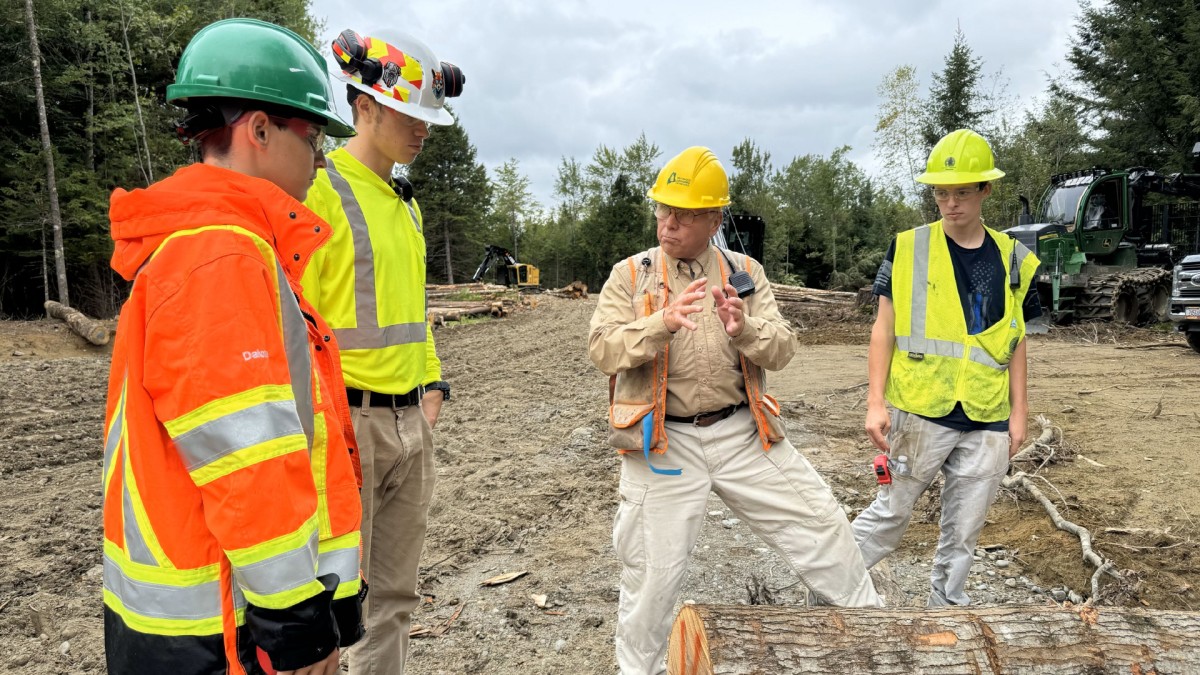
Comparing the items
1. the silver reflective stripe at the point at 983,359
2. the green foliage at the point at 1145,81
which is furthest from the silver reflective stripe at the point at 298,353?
the green foliage at the point at 1145,81

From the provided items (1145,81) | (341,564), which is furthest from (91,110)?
(1145,81)

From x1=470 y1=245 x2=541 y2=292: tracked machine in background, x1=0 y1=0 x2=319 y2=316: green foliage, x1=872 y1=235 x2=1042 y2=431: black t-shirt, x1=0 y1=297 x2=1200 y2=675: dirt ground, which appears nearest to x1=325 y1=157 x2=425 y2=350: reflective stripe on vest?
x1=0 y1=297 x2=1200 y2=675: dirt ground

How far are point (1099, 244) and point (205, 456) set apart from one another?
56.0 feet

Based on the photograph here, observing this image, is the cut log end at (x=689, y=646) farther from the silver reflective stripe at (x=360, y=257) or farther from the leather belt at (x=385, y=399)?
the silver reflective stripe at (x=360, y=257)

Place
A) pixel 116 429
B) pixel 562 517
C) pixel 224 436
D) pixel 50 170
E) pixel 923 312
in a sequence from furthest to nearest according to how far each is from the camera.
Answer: pixel 50 170 → pixel 562 517 → pixel 923 312 → pixel 116 429 → pixel 224 436

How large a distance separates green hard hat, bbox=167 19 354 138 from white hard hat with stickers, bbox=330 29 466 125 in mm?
706

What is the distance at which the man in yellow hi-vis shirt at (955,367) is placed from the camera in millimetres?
3104

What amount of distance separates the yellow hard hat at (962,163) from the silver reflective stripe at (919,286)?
28cm

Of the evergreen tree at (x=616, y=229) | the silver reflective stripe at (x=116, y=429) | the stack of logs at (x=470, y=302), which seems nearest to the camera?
the silver reflective stripe at (x=116, y=429)

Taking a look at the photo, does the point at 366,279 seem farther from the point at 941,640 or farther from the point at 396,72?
the point at 941,640

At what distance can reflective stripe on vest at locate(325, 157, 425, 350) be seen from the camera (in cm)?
231

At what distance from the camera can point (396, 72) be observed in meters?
2.43

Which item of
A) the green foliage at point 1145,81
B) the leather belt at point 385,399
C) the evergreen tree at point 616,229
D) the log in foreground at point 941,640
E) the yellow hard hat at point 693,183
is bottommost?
the log in foreground at point 941,640

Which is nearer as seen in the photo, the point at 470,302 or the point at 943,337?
the point at 943,337
